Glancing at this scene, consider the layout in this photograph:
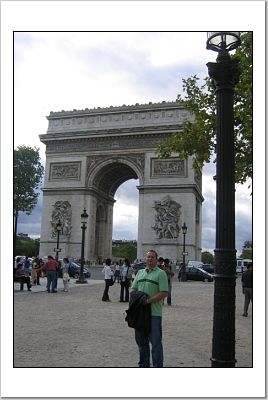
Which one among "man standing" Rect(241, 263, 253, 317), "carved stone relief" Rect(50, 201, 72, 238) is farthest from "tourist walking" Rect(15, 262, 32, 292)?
"carved stone relief" Rect(50, 201, 72, 238)

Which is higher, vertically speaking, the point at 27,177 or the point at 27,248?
the point at 27,177

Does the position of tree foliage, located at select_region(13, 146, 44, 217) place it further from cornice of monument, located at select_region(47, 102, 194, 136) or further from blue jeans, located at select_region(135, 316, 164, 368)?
blue jeans, located at select_region(135, 316, 164, 368)

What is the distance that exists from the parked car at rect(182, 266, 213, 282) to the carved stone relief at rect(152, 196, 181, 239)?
810 cm

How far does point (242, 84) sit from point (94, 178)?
109 feet

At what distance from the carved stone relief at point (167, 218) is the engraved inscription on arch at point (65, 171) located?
9498 mm

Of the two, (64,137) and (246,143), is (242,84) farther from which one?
(64,137)

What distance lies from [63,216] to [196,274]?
17274 mm

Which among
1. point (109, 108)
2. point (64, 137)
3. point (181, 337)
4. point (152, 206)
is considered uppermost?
point (109, 108)

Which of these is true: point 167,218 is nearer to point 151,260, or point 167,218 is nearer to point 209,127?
point 209,127

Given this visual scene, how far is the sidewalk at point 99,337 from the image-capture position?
6.32 metres

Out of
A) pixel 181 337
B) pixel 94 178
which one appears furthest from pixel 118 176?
pixel 181 337

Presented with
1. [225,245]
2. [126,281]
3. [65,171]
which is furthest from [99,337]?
[65,171]

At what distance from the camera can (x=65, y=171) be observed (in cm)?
4606

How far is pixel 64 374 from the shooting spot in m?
4.53
